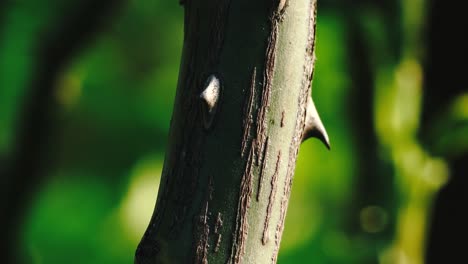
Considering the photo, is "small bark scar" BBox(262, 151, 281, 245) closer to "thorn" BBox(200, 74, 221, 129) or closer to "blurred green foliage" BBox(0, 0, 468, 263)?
"thorn" BBox(200, 74, 221, 129)

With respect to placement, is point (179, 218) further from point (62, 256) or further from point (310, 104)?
point (62, 256)

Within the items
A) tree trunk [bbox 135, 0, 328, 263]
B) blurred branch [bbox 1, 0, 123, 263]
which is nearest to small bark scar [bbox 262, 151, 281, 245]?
tree trunk [bbox 135, 0, 328, 263]

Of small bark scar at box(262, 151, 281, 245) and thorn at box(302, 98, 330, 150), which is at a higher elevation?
thorn at box(302, 98, 330, 150)

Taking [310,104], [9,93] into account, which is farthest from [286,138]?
[9,93]

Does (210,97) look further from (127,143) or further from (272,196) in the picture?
(127,143)

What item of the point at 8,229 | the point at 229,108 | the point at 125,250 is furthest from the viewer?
the point at 125,250
